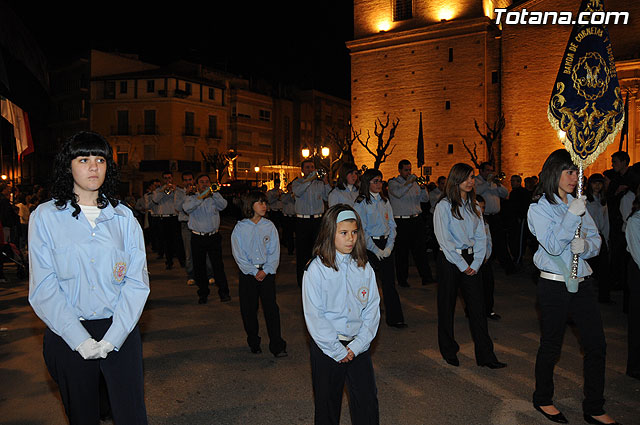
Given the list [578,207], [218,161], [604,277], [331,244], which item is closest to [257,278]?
[331,244]

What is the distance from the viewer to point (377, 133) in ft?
128

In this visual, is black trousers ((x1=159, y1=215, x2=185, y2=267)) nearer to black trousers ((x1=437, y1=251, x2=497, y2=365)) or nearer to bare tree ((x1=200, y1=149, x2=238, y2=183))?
black trousers ((x1=437, y1=251, x2=497, y2=365))

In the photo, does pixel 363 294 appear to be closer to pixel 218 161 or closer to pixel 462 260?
pixel 462 260

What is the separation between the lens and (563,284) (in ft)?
14.1

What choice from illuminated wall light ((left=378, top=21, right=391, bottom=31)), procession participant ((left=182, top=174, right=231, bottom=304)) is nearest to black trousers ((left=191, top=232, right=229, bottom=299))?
procession participant ((left=182, top=174, right=231, bottom=304))

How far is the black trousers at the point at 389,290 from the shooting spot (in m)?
7.24

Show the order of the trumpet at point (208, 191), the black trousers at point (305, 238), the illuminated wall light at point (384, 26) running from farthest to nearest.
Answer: the illuminated wall light at point (384, 26), the black trousers at point (305, 238), the trumpet at point (208, 191)

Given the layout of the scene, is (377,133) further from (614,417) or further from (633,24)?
(614,417)

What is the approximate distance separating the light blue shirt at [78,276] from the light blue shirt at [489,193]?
975 cm

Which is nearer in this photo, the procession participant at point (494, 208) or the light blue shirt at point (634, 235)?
the light blue shirt at point (634, 235)

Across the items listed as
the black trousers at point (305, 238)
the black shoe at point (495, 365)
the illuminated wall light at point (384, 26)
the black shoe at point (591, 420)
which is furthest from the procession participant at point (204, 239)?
the illuminated wall light at point (384, 26)

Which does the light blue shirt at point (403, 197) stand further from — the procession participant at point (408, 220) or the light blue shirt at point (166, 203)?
the light blue shirt at point (166, 203)

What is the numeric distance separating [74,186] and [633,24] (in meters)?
36.3

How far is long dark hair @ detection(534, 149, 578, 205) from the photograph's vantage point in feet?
14.4
